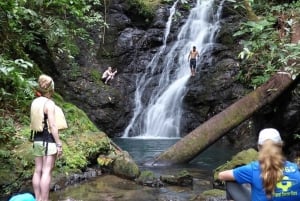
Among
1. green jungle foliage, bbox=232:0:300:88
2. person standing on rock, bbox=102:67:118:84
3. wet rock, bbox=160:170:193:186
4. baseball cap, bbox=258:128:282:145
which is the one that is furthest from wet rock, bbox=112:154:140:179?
person standing on rock, bbox=102:67:118:84

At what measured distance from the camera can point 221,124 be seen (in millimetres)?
9781

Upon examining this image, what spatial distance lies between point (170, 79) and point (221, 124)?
31.6 feet

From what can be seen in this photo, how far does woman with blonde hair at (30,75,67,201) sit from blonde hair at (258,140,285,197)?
291cm

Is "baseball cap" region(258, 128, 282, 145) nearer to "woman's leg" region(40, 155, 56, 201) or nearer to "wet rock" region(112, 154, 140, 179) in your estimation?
"woman's leg" region(40, 155, 56, 201)

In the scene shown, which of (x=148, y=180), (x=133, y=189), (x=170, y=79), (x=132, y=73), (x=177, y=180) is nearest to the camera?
(x=133, y=189)

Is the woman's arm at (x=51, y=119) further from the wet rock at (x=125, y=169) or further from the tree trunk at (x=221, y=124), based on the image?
the tree trunk at (x=221, y=124)

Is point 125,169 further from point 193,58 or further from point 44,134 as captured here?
point 193,58

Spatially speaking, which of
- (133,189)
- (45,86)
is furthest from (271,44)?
(45,86)

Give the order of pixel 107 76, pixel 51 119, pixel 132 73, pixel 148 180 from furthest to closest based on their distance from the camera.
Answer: pixel 132 73, pixel 107 76, pixel 148 180, pixel 51 119

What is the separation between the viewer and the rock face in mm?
17156

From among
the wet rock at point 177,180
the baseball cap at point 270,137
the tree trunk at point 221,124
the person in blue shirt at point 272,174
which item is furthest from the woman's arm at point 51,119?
the tree trunk at point 221,124

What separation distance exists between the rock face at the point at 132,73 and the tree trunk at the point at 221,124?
4.66 metres

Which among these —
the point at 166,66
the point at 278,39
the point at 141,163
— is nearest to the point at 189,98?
the point at 166,66

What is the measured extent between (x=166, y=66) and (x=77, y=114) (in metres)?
9.86
